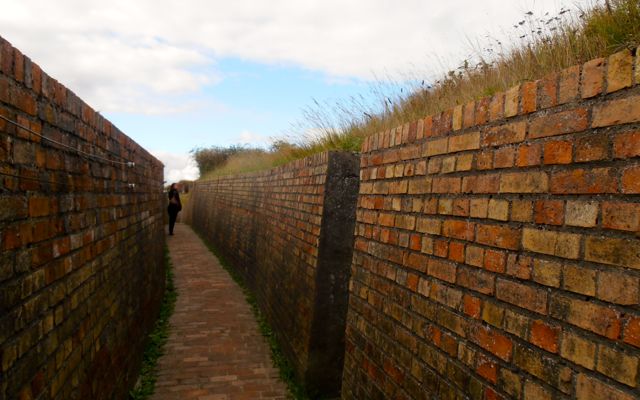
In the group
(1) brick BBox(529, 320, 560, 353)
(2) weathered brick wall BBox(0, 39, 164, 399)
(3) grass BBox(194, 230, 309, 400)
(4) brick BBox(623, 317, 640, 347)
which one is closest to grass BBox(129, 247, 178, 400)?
(2) weathered brick wall BBox(0, 39, 164, 399)

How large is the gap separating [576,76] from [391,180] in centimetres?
147

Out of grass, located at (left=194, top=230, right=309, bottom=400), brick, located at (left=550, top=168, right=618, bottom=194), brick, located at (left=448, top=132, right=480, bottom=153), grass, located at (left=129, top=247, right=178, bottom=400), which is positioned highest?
brick, located at (left=448, top=132, right=480, bottom=153)

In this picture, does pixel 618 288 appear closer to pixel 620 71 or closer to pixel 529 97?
pixel 620 71

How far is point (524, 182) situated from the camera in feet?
5.89

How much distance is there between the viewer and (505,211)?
1883 mm

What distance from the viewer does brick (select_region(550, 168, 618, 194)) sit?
144 cm

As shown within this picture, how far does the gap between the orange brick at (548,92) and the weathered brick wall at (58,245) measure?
2061 mm

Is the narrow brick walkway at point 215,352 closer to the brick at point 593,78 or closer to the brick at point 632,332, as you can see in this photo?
the brick at point 632,332

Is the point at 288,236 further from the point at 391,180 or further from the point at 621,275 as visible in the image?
the point at 621,275

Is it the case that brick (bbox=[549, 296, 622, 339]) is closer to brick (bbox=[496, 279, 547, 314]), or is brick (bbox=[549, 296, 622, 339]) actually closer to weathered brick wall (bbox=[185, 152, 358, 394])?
brick (bbox=[496, 279, 547, 314])

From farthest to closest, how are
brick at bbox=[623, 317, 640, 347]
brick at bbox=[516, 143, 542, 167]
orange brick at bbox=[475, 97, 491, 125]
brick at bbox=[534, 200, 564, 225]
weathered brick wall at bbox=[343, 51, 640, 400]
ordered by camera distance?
orange brick at bbox=[475, 97, 491, 125]
brick at bbox=[516, 143, 542, 167]
brick at bbox=[534, 200, 564, 225]
weathered brick wall at bbox=[343, 51, 640, 400]
brick at bbox=[623, 317, 640, 347]

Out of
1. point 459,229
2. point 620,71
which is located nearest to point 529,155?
point 620,71

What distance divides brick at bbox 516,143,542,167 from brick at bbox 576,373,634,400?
761mm

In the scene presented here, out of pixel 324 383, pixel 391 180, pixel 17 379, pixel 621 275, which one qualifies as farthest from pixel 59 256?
pixel 324 383
